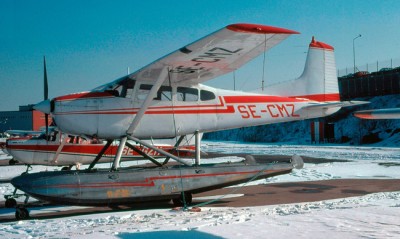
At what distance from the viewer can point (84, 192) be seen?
7.39 m

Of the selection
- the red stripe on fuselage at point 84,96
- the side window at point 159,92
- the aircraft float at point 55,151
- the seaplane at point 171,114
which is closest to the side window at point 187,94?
the seaplane at point 171,114

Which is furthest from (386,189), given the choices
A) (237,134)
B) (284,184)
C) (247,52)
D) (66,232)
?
(237,134)

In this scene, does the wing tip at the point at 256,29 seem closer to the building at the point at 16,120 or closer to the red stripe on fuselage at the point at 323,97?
the red stripe on fuselage at the point at 323,97

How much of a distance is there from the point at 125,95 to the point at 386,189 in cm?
687

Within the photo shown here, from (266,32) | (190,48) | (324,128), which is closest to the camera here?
(266,32)

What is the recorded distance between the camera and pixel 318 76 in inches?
A: 437

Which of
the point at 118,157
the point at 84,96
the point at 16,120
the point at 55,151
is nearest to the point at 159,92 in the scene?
the point at 84,96

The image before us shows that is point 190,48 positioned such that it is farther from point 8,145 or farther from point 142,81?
point 8,145

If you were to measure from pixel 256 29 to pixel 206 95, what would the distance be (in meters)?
2.99

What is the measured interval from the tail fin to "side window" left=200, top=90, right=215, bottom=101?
8.37ft

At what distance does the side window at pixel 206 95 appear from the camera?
944 centimetres

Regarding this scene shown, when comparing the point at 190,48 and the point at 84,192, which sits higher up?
the point at 190,48

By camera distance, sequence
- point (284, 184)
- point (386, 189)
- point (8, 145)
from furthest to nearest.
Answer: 1. point (8, 145)
2. point (284, 184)
3. point (386, 189)

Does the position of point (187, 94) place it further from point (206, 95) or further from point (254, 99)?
point (254, 99)
